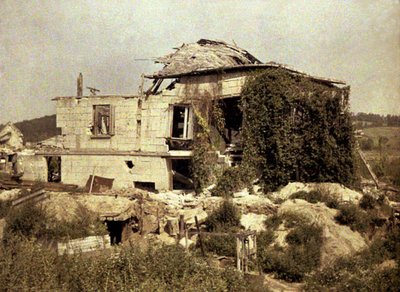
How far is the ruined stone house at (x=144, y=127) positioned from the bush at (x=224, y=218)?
4.72m

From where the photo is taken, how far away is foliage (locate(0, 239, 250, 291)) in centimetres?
859

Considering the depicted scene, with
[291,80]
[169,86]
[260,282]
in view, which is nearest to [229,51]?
[169,86]

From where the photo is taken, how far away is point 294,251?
1252 cm

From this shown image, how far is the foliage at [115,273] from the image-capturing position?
28.2 ft

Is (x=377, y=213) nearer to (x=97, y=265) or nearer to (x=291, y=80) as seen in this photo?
(x=291, y=80)

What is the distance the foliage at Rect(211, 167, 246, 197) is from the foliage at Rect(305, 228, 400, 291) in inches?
249

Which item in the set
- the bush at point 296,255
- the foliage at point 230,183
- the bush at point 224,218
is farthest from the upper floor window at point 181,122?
the bush at point 296,255

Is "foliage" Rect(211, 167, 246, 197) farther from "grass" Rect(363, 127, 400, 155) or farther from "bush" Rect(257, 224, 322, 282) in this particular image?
"grass" Rect(363, 127, 400, 155)

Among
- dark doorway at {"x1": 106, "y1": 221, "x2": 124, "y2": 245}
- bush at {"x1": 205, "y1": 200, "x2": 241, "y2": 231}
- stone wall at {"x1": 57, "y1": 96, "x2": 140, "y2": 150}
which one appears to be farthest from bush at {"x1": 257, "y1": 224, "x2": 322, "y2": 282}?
stone wall at {"x1": 57, "y1": 96, "x2": 140, "y2": 150}

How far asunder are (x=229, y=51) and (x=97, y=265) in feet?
59.0

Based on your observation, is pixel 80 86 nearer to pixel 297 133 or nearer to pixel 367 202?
pixel 297 133

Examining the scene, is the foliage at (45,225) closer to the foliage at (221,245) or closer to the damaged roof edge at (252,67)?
the foliage at (221,245)

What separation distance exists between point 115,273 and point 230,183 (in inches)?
377

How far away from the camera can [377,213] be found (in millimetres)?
15078
